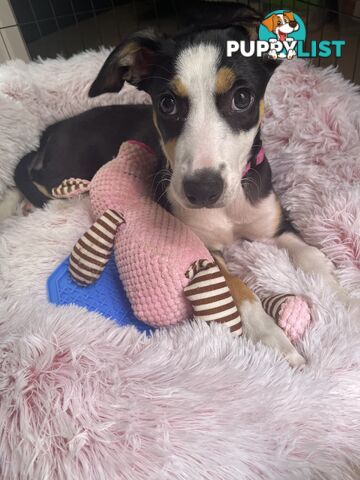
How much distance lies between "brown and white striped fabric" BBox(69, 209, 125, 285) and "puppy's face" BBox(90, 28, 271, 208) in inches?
10.4

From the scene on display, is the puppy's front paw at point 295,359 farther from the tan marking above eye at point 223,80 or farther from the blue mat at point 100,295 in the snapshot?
the tan marking above eye at point 223,80

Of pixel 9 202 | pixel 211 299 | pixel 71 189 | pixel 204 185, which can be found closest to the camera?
pixel 204 185

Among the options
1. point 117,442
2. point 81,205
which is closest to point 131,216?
point 81,205

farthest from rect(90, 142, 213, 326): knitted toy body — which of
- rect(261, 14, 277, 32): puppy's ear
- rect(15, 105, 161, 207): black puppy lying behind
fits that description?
rect(261, 14, 277, 32): puppy's ear

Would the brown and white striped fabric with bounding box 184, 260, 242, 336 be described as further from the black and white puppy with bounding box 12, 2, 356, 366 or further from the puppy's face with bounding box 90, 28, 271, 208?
the puppy's face with bounding box 90, 28, 271, 208

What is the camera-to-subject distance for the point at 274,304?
49.1 inches

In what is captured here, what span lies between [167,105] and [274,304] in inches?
24.7

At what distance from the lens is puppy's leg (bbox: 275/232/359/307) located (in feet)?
4.19

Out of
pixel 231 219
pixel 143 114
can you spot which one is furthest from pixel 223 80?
pixel 143 114

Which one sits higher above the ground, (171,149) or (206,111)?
(206,111)

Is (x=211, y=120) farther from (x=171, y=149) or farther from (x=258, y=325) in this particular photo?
(x=258, y=325)

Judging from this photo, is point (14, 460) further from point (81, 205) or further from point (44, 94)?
point (44, 94)

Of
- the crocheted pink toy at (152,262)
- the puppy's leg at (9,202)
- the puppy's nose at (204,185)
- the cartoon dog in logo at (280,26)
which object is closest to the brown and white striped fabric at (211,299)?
the crocheted pink toy at (152,262)

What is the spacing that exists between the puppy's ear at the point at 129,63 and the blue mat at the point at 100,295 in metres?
0.56
